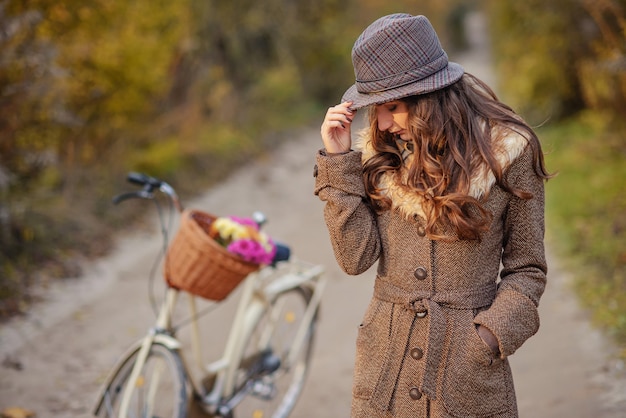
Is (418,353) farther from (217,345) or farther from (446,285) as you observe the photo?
(217,345)

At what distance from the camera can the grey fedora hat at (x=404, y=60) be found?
6.83 feet

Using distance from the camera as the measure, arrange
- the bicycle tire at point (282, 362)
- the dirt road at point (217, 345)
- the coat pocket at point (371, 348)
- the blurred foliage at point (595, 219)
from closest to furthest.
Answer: the coat pocket at point (371, 348) → the bicycle tire at point (282, 362) → the dirt road at point (217, 345) → the blurred foliage at point (595, 219)

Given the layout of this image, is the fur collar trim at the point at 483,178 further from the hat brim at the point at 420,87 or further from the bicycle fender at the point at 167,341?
the bicycle fender at the point at 167,341

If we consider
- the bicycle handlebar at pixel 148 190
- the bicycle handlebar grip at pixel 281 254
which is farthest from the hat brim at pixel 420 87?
the bicycle handlebar grip at pixel 281 254

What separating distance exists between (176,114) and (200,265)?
870 centimetres

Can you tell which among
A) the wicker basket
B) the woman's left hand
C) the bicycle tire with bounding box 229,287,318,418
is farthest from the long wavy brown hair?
the bicycle tire with bounding box 229,287,318,418

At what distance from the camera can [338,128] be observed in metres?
2.27

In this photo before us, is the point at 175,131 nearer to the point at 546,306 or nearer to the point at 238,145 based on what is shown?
the point at 238,145

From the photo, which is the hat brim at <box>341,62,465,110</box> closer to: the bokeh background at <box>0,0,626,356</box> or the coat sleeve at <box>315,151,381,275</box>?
the coat sleeve at <box>315,151,381,275</box>

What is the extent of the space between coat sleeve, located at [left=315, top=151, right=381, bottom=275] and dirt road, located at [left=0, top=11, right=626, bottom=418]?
237cm

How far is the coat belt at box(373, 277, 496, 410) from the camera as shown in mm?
2188

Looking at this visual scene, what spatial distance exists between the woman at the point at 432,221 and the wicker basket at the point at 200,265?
38.9 inches

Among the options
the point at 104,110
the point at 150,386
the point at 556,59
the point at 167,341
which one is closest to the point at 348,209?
the point at 167,341

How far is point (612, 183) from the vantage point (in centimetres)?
843
